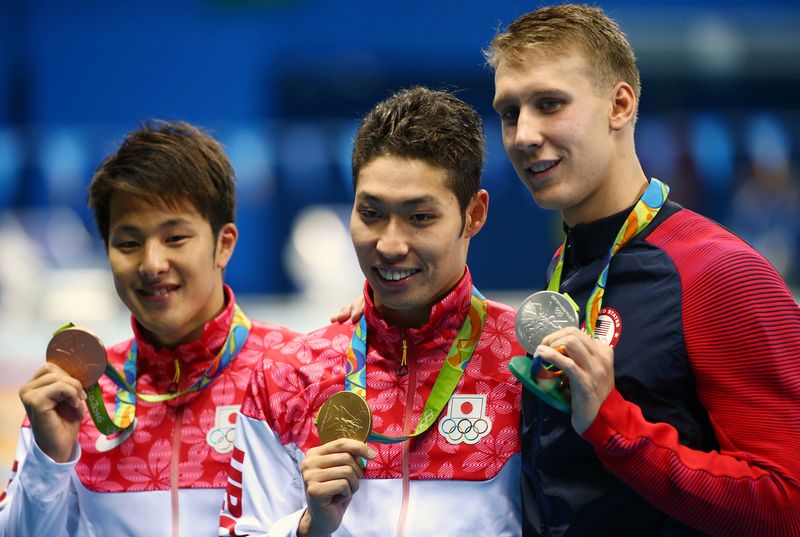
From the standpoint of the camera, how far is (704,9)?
18266 millimetres

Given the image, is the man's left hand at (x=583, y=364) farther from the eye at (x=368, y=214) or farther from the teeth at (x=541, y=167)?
the eye at (x=368, y=214)

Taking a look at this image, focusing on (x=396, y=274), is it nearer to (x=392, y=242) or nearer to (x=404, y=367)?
(x=392, y=242)

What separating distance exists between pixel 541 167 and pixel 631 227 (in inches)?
11.4

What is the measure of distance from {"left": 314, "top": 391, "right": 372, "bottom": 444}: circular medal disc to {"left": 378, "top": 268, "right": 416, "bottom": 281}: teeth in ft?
1.17

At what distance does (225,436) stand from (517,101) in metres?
1.41

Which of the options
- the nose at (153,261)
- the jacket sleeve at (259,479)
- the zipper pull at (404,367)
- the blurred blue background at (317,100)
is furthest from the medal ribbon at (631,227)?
the blurred blue background at (317,100)

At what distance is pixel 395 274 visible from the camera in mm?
3197

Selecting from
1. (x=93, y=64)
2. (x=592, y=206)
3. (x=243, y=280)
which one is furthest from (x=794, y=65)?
(x=592, y=206)

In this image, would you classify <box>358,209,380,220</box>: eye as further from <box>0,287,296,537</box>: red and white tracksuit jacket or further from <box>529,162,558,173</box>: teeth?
<box>0,287,296,537</box>: red and white tracksuit jacket

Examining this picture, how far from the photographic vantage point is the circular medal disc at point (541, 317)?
284cm

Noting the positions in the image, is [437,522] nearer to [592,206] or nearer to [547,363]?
[547,363]

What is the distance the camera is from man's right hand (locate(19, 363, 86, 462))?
3473mm

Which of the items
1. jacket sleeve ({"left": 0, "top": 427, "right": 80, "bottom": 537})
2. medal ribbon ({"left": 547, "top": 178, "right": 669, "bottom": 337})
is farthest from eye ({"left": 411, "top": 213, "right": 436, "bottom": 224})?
jacket sleeve ({"left": 0, "top": 427, "right": 80, "bottom": 537})

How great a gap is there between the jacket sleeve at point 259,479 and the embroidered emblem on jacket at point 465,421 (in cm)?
42
